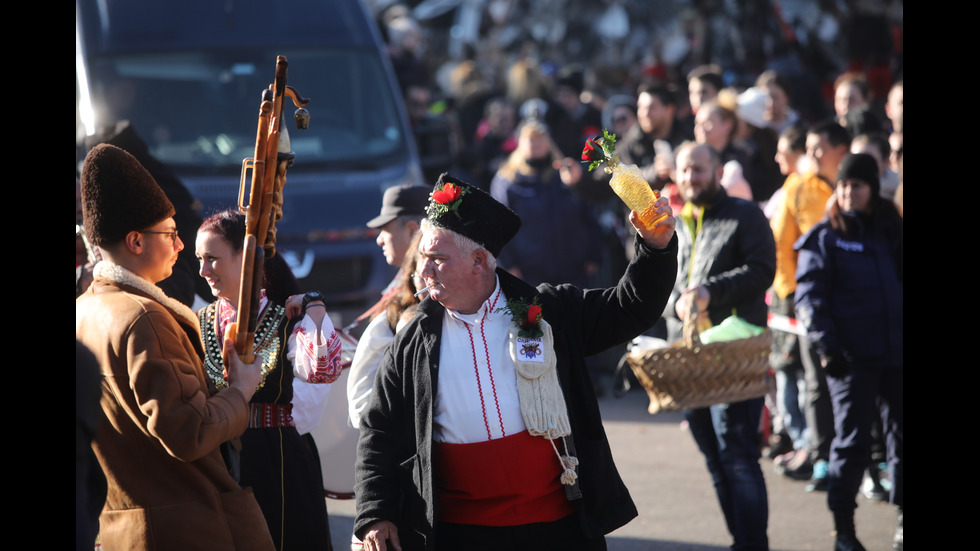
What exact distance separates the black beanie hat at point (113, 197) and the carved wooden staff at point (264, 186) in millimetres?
376

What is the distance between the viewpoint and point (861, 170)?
220 inches

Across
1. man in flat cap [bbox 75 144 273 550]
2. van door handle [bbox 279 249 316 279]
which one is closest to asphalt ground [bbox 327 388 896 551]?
van door handle [bbox 279 249 316 279]

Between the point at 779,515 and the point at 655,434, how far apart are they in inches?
76.2

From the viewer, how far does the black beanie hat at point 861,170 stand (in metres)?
5.58

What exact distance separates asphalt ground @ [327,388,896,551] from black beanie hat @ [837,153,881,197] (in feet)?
5.96

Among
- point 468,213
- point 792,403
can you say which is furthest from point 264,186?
point 792,403

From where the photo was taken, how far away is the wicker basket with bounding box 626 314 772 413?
4852 mm

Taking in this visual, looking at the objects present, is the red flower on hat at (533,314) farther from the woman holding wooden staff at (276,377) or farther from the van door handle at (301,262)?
the van door handle at (301,262)

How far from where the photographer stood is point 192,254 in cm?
545

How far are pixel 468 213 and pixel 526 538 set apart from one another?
39.7 inches

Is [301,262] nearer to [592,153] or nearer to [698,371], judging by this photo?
[698,371]

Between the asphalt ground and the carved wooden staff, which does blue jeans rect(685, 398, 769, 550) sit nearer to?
the asphalt ground

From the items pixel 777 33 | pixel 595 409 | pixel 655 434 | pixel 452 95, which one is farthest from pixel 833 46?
pixel 595 409

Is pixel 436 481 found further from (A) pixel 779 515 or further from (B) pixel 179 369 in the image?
(A) pixel 779 515
